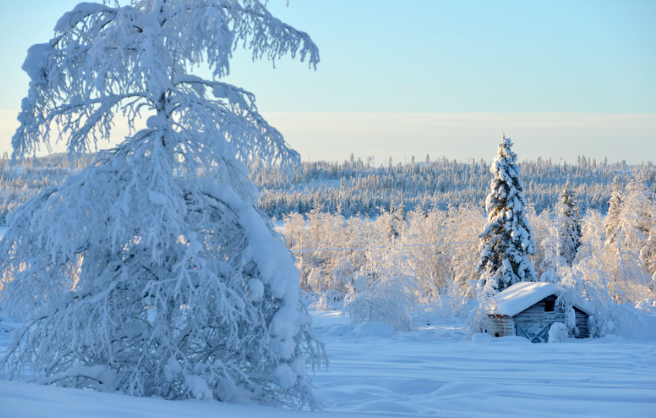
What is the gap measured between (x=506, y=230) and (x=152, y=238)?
2711 cm

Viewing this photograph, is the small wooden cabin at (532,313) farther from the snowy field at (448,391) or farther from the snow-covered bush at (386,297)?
the snowy field at (448,391)

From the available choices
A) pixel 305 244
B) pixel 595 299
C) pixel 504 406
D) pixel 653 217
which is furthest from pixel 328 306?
pixel 504 406

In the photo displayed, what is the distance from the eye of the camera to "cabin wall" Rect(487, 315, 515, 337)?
2744 cm

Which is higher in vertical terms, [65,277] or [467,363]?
[65,277]

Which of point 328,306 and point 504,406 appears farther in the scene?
point 328,306

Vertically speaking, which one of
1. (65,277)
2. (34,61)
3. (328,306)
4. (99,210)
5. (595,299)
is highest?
(34,61)

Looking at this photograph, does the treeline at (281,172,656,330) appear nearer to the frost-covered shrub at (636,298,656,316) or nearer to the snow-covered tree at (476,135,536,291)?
the frost-covered shrub at (636,298,656,316)

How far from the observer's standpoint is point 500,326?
2781 cm

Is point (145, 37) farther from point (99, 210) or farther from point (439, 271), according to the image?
point (439, 271)

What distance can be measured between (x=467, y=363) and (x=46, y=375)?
1109 centimetres

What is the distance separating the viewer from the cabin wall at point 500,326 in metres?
27.4

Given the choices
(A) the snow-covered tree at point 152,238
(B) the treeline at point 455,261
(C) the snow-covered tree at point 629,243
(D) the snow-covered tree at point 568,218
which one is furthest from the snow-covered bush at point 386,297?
(A) the snow-covered tree at point 152,238

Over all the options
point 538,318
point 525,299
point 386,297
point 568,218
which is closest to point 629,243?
point 568,218

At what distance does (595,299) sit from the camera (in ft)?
91.4
